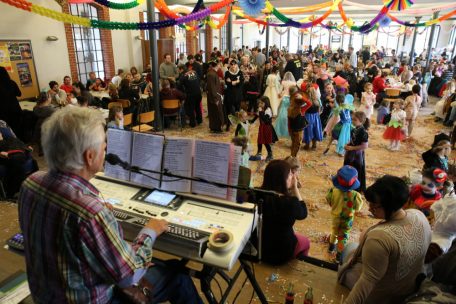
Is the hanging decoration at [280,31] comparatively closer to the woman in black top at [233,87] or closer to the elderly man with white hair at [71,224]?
the woman in black top at [233,87]

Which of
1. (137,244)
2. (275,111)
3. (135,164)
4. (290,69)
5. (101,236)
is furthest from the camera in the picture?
(290,69)

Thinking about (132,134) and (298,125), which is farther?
(298,125)

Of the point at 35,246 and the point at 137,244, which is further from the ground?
the point at 35,246

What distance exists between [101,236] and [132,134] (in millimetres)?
1238

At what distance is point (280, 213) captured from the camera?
8.55ft

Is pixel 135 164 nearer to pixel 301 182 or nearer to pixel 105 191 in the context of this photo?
pixel 105 191

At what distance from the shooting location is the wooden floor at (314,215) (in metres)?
2.69

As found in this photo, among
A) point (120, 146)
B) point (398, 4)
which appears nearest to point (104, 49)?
point (398, 4)

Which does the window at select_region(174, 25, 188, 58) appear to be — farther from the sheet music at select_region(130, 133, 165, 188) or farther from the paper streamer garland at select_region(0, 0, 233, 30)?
the sheet music at select_region(130, 133, 165, 188)

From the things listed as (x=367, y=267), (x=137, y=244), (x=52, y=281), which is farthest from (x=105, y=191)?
(x=367, y=267)

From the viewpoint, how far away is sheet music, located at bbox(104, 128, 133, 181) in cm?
239

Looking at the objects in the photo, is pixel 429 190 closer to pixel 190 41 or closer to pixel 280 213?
pixel 280 213

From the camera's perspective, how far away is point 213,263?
174 cm

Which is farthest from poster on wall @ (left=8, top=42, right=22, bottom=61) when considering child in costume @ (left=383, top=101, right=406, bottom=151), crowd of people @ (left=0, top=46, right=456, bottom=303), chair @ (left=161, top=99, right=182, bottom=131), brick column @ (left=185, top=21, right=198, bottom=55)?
brick column @ (left=185, top=21, right=198, bottom=55)
